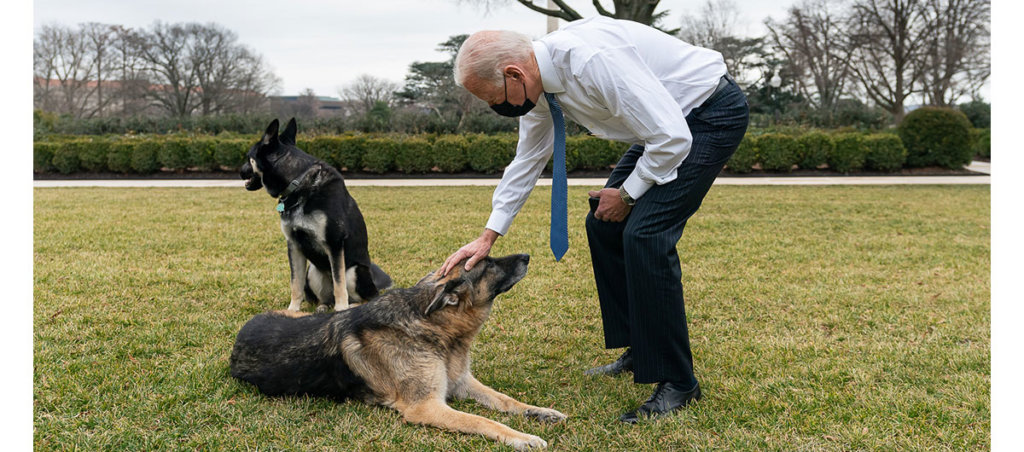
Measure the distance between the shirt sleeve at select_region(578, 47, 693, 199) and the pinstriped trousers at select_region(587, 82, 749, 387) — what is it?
0.79 feet

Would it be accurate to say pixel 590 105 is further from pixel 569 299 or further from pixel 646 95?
pixel 569 299

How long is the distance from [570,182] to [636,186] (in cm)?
1219

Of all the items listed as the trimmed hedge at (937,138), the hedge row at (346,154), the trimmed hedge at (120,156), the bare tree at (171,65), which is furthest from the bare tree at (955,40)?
the bare tree at (171,65)

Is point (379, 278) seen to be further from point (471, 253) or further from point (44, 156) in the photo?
point (44, 156)

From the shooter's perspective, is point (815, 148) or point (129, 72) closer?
point (815, 148)

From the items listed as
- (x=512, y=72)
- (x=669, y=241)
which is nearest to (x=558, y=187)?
(x=669, y=241)

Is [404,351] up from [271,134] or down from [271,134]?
down

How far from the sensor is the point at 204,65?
127 feet

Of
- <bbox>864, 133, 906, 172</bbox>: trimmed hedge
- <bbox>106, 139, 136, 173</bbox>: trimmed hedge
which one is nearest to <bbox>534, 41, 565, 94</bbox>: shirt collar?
<bbox>864, 133, 906, 172</bbox>: trimmed hedge

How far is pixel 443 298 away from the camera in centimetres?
314

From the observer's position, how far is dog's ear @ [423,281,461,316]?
10.2 feet

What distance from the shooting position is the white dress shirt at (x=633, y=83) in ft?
8.87

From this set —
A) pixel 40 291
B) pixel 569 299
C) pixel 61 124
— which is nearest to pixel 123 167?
pixel 61 124

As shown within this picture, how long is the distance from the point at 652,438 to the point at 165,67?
138 ft
